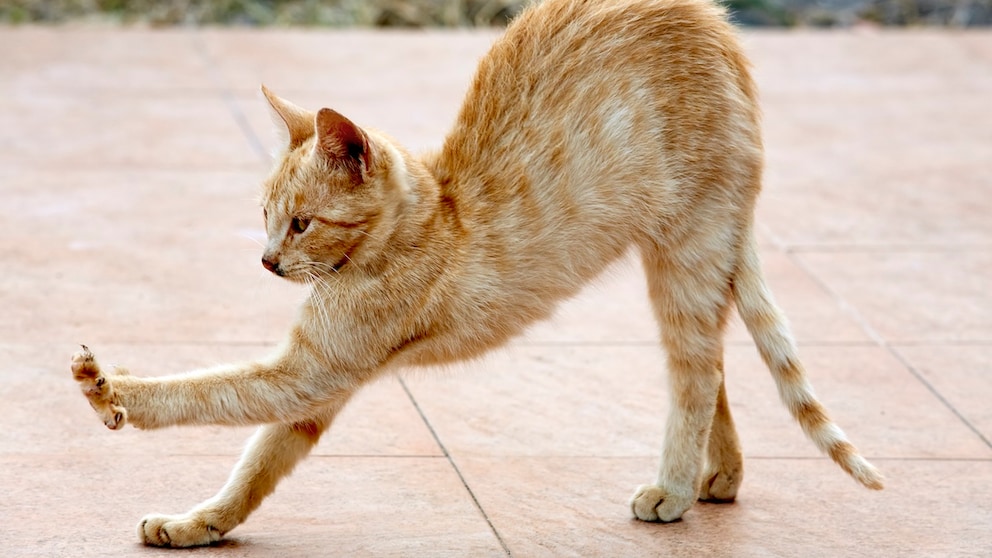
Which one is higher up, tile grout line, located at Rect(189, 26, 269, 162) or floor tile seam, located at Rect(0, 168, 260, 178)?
floor tile seam, located at Rect(0, 168, 260, 178)

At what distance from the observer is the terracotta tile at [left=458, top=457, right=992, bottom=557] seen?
4.09m

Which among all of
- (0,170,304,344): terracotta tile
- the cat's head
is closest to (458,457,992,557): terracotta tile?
the cat's head

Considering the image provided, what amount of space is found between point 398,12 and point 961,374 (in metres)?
6.09

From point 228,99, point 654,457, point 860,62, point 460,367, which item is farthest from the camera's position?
point 860,62

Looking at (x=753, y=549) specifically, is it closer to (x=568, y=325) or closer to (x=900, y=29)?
(x=568, y=325)

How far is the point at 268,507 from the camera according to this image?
420 cm

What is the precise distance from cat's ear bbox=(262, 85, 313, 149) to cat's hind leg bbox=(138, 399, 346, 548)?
758 mm

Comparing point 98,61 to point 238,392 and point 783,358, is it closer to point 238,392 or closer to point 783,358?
point 238,392

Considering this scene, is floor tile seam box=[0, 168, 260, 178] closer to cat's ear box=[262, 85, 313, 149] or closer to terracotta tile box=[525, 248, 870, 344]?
terracotta tile box=[525, 248, 870, 344]

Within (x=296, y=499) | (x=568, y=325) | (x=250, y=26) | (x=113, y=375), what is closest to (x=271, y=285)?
(x=568, y=325)

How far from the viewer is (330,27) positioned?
33.7 ft

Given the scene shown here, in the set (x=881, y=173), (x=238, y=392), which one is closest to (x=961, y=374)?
(x=881, y=173)

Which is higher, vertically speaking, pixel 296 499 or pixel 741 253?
pixel 741 253

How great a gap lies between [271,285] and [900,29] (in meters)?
6.64
